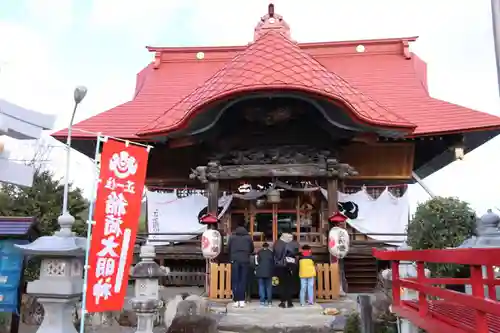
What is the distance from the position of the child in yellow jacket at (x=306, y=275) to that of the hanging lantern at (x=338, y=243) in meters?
1.01

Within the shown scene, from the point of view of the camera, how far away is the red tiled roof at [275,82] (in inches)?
403

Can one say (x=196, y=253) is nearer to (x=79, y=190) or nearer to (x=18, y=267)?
(x=79, y=190)

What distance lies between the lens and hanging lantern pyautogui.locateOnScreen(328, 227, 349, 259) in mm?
10156

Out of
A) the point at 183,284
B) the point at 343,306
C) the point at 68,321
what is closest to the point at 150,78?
the point at 183,284

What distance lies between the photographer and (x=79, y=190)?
46.8 feet

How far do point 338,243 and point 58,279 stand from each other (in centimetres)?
619

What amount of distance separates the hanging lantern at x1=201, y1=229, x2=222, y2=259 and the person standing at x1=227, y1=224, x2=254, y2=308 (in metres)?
1.10

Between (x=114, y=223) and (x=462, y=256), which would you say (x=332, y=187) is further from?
(x=462, y=256)

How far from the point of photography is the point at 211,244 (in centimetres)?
1027

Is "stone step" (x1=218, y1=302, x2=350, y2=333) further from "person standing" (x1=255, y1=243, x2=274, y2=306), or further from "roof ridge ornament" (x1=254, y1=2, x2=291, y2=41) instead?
"roof ridge ornament" (x1=254, y1=2, x2=291, y2=41)

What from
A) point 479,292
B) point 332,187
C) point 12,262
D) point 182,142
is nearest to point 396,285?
point 479,292

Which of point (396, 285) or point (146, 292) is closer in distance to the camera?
point (396, 285)

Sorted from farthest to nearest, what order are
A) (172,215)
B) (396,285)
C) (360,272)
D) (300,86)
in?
(172,215) → (360,272) → (300,86) → (396,285)

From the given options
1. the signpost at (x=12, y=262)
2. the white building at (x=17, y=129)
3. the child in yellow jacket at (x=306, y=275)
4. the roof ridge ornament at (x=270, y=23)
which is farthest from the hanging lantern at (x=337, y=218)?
the roof ridge ornament at (x=270, y=23)
